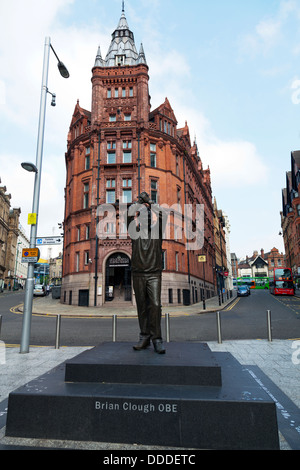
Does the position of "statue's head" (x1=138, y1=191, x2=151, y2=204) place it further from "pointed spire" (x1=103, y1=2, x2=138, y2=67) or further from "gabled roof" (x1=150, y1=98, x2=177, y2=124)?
"pointed spire" (x1=103, y1=2, x2=138, y2=67)

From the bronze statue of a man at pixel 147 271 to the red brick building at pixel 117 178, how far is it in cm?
2139

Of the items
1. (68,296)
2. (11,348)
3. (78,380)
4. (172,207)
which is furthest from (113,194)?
(78,380)

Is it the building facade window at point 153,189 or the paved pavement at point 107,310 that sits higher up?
the building facade window at point 153,189

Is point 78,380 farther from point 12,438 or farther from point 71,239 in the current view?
point 71,239

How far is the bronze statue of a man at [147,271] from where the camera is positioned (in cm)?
514

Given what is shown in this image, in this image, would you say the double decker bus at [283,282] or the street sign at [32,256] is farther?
the double decker bus at [283,282]

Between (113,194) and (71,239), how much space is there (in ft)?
22.1

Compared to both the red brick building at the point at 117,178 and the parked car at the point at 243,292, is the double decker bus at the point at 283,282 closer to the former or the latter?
the parked car at the point at 243,292

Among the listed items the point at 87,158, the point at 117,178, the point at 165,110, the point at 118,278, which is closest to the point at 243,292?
the point at 118,278

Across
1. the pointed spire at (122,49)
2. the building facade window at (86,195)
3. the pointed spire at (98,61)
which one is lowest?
the building facade window at (86,195)

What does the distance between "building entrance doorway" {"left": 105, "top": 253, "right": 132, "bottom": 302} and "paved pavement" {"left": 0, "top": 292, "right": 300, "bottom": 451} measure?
58.6ft

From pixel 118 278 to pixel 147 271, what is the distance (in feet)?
78.2

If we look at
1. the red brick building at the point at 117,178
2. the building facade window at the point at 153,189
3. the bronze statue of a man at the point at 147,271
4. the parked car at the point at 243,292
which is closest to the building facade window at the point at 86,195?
the red brick building at the point at 117,178
